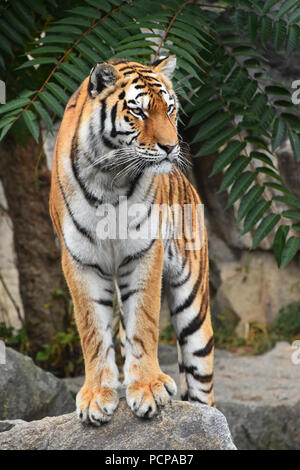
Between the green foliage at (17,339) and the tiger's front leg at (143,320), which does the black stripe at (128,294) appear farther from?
the green foliage at (17,339)

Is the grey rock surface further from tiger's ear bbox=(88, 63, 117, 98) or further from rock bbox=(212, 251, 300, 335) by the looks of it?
tiger's ear bbox=(88, 63, 117, 98)

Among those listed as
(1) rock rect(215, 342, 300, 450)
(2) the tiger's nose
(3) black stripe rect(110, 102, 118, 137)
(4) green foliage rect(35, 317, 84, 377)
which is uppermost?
(3) black stripe rect(110, 102, 118, 137)

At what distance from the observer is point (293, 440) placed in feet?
22.0

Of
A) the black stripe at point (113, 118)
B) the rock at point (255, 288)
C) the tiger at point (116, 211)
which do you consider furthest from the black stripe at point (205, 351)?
Result: the rock at point (255, 288)

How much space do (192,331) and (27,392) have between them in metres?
1.90

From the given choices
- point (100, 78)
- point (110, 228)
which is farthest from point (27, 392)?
point (100, 78)

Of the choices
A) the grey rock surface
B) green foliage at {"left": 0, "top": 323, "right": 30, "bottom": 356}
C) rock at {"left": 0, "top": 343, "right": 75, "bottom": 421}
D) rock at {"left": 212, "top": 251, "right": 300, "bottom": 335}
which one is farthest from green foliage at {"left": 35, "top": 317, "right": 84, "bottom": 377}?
rock at {"left": 212, "top": 251, "right": 300, "bottom": 335}

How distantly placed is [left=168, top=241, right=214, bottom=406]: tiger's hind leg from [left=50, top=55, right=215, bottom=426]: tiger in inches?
21.4

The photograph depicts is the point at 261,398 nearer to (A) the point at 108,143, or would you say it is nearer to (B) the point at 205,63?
(B) the point at 205,63

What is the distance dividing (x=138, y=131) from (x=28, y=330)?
461cm

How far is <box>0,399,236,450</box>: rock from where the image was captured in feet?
11.6

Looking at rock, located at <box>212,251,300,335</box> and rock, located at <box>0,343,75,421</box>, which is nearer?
rock, located at <box>0,343,75,421</box>

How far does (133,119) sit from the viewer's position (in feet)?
11.2
